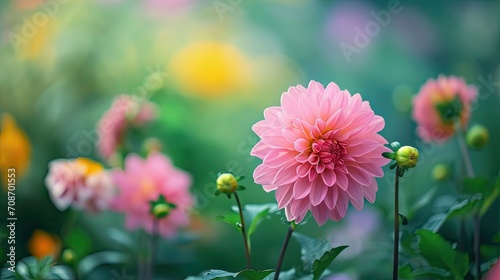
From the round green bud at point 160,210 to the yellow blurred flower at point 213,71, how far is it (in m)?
0.55

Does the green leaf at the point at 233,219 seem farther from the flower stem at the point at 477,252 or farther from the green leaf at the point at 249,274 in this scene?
the flower stem at the point at 477,252

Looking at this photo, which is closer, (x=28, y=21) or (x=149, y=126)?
(x=149, y=126)

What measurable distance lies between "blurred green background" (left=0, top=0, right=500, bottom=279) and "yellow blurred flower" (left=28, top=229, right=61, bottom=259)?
0.09ft

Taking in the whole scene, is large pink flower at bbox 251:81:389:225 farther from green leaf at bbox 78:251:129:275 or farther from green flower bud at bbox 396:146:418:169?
green leaf at bbox 78:251:129:275

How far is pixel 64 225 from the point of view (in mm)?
1249

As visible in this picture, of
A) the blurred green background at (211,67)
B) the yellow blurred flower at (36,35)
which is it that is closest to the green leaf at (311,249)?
the blurred green background at (211,67)

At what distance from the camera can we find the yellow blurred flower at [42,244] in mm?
1185

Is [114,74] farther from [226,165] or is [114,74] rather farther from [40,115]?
[226,165]

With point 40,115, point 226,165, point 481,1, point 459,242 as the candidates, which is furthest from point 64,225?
point 481,1

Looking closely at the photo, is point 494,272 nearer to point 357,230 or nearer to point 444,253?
point 444,253

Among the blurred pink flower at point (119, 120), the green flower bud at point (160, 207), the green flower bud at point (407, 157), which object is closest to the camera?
the green flower bud at point (407, 157)

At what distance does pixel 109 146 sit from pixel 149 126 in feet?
0.27

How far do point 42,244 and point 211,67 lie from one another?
49 centimetres

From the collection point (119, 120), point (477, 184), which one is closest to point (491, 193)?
point (477, 184)
